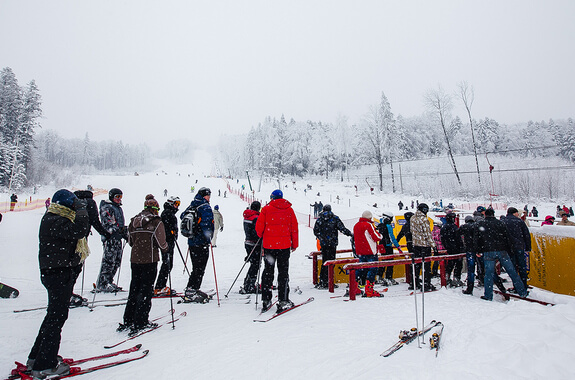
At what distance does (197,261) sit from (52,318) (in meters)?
2.65

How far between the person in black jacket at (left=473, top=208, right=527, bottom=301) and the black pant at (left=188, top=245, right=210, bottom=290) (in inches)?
215

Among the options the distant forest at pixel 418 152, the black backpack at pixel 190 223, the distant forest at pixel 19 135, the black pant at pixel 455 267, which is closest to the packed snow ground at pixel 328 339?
the black pant at pixel 455 267

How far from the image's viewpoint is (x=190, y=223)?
5551 millimetres

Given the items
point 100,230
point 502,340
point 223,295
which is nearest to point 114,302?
point 100,230

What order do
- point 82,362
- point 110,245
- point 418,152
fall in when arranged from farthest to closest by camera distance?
point 418,152, point 110,245, point 82,362

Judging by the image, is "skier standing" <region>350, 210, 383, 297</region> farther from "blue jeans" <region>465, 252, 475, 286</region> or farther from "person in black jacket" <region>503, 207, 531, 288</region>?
"person in black jacket" <region>503, 207, 531, 288</region>

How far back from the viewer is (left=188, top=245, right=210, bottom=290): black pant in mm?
5766

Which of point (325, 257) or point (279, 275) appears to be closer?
point (279, 275)

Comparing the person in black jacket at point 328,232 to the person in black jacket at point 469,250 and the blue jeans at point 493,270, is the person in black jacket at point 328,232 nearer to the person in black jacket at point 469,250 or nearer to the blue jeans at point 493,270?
the person in black jacket at point 469,250

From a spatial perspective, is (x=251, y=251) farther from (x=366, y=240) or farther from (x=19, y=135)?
(x=19, y=135)

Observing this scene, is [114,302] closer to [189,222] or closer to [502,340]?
[189,222]

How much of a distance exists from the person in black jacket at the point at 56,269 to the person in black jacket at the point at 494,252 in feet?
22.3

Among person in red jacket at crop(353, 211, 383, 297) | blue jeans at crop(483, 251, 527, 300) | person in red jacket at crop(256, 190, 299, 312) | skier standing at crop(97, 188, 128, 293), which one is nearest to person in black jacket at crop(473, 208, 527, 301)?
blue jeans at crop(483, 251, 527, 300)

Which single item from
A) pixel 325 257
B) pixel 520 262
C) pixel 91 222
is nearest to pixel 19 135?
pixel 91 222
